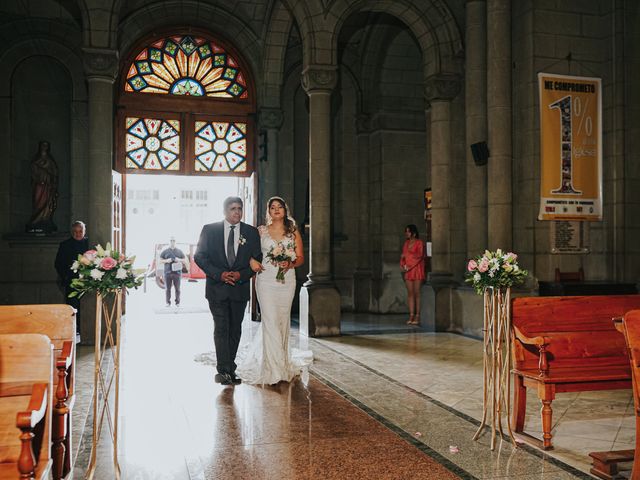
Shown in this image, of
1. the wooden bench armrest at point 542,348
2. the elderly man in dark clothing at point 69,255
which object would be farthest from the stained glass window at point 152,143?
the wooden bench armrest at point 542,348

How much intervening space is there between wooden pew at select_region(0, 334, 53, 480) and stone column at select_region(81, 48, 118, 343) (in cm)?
622

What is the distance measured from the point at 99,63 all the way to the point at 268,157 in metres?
4.55

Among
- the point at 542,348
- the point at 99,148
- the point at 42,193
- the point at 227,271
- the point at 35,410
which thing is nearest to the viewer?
the point at 35,410

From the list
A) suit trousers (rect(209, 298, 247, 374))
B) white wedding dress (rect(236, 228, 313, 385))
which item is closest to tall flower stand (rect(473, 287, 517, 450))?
white wedding dress (rect(236, 228, 313, 385))

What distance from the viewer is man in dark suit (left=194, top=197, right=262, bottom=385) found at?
663 cm

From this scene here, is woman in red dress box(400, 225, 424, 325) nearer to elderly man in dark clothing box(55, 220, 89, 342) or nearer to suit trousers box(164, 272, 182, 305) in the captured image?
elderly man in dark clothing box(55, 220, 89, 342)

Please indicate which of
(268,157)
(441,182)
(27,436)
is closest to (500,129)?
(441,182)

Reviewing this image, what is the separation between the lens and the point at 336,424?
5.10 metres

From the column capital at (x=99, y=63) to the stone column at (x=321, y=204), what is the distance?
2.99 m

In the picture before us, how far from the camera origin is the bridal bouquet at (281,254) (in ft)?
22.0

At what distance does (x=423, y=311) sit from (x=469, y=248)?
1.51 m

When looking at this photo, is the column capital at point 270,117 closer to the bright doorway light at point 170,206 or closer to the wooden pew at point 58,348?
the wooden pew at point 58,348

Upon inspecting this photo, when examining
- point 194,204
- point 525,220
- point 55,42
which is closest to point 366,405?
point 525,220

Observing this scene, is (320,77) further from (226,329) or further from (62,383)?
(62,383)
